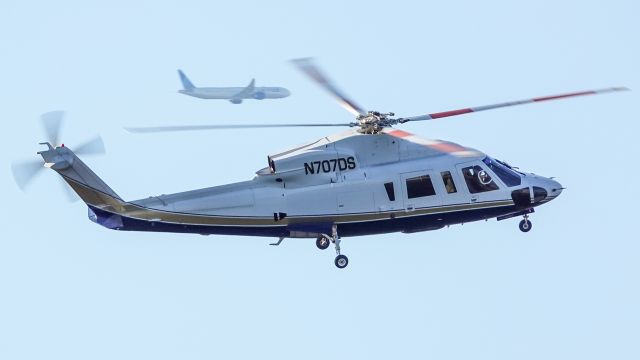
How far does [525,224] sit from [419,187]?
4102 millimetres

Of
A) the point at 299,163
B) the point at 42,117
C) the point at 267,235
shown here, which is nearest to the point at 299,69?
the point at 299,163

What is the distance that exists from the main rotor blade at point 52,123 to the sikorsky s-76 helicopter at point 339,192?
1.1 inches

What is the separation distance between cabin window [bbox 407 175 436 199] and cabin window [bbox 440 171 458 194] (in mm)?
463

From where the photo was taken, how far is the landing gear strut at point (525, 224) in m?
39.1

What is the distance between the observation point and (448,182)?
123 feet

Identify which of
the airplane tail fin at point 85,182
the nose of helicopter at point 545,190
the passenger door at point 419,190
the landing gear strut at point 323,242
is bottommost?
the landing gear strut at point 323,242

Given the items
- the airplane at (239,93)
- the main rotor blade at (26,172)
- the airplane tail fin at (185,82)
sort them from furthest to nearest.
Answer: the airplane tail fin at (185,82), the airplane at (239,93), the main rotor blade at (26,172)

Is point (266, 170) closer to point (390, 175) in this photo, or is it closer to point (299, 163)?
point (299, 163)

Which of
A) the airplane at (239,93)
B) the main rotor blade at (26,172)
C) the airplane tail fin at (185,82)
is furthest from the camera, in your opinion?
the airplane tail fin at (185,82)

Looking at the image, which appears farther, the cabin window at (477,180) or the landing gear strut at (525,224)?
the landing gear strut at (525,224)

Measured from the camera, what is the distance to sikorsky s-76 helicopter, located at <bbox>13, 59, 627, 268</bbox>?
118 ft

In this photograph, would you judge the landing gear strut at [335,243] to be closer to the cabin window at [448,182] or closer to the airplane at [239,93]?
the cabin window at [448,182]

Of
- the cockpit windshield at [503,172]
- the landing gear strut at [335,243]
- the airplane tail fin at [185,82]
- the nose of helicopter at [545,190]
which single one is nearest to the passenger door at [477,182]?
the cockpit windshield at [503,172]

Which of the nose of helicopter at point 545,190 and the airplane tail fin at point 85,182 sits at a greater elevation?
the airplane tail fin at point 85,182
